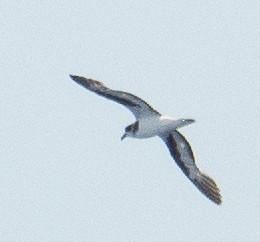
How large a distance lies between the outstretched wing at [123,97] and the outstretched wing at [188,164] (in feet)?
6.68

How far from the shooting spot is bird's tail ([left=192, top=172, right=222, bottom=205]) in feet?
110

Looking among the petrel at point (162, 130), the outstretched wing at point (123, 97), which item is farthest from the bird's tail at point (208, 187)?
the outstretched wing at point (123, 97)

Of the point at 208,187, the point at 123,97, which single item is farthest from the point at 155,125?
the point at 208,187

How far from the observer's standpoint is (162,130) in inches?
1252

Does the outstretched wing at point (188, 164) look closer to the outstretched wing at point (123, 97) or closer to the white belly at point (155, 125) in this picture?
the white belly at point (155, 125)

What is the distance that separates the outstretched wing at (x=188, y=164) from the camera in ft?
110

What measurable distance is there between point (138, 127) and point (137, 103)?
133 cm

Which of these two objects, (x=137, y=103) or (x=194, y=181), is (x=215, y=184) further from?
(x=137, y=103)

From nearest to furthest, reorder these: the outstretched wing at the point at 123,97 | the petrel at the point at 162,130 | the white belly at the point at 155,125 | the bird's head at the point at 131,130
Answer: the outstretched wing at the point at 123,97
the petrel at the point at 162,130
the white belly at the point at 155,125
the bird's head at the point at 131,130

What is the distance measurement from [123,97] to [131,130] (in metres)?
2.28

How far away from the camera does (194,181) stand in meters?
34.2

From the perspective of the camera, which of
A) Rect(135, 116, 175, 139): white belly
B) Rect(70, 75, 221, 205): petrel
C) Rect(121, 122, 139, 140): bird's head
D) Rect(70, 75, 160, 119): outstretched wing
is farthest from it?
Rect(121, 122, 139, 140): bird's head

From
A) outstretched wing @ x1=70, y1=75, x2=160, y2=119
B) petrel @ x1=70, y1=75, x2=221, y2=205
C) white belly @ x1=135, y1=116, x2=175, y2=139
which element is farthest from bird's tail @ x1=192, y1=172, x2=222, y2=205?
outstretched wing @ x1=70, y1=75, x2=160, y2=119

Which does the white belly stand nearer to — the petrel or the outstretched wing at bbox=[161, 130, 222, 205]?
the petrel
